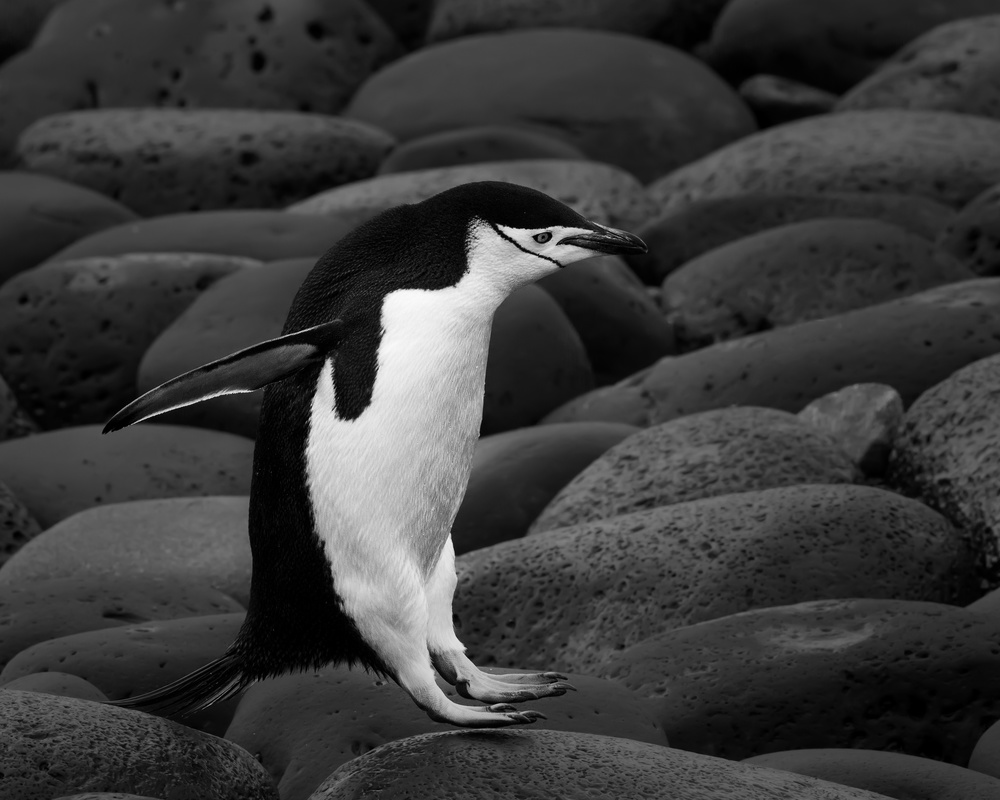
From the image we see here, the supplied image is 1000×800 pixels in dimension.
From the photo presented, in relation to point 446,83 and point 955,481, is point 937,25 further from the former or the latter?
point 955,481

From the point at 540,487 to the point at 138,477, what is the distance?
1.72 m

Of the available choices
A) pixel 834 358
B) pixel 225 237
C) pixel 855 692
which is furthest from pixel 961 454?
pixel 225 237

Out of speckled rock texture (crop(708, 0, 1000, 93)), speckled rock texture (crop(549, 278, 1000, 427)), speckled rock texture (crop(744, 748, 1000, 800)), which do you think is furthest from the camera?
speckled rock texture (crop(708, 0, 1000, 93))

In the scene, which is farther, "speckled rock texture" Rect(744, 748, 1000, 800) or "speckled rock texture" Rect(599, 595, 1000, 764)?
"speckled rock texture" Rect(599, 595, 1000, 764)

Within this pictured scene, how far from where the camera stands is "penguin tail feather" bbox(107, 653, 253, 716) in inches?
136

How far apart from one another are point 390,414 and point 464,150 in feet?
20.4

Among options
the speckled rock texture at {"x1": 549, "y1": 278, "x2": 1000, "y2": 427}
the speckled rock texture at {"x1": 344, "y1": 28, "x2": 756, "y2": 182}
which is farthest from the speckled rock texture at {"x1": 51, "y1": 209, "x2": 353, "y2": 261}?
the speckled rock texture at {"x1": 344, "y1": 28, "x2": 756, "y2": 182}

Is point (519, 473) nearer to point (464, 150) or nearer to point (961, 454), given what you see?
point (961, 454)

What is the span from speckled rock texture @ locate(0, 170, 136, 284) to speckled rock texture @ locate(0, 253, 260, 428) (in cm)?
115

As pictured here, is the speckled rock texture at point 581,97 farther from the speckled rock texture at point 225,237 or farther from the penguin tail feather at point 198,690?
the penguin tail feather at point 198,690

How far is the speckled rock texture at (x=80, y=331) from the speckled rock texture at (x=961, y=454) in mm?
3225

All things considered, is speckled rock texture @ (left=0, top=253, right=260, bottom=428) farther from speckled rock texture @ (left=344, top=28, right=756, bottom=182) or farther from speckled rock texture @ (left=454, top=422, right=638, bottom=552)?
speckled rock texture @ (left=344, top=28, right=756, bottom=182)

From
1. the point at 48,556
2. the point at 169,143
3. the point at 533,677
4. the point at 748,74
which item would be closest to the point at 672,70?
the point at 748,74

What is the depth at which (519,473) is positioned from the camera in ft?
18.2
